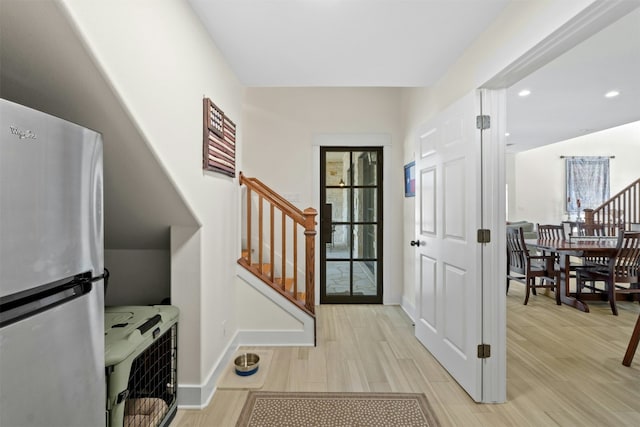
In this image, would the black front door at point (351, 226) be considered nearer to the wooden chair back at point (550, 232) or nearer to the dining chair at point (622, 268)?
the dining chair at point (622, 268)

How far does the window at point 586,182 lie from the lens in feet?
25.8

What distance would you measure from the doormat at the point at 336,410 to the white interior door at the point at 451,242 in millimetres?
438

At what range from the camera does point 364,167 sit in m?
4.00

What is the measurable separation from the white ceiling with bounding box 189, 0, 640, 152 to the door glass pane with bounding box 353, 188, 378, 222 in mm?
1489

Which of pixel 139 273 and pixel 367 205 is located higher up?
pixel 367 205

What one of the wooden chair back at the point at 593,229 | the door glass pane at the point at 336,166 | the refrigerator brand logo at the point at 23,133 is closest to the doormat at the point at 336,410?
the refrigerator brand logo at the point at 23,133

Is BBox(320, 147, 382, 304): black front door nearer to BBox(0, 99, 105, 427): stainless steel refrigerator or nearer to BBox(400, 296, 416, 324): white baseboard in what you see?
BBox(400, 296, 416, 324): white baseboard

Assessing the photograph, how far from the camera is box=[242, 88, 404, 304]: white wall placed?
12.8 ft

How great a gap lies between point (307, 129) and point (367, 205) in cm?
123

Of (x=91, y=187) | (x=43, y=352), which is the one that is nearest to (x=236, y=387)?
(x=43, y=352)

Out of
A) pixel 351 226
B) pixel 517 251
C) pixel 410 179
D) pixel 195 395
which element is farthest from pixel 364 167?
pixel 195 395

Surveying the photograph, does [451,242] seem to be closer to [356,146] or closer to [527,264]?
[356,146]

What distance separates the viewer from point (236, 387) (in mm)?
2154

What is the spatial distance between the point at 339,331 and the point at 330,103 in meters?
2.69
